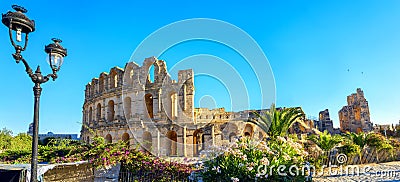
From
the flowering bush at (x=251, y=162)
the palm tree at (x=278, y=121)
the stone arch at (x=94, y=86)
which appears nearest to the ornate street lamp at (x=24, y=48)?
the flowering bush at (x=251, y=162)

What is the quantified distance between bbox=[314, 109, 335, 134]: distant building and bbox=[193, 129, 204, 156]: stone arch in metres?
19.0

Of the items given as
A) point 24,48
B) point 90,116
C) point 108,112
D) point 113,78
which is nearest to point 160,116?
point 108,112

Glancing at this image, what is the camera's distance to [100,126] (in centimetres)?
2620

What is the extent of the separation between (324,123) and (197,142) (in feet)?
67.1

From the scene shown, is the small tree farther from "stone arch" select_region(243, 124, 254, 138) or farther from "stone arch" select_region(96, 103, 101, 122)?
"stone arch" select_region(243, 124, 254, 138)

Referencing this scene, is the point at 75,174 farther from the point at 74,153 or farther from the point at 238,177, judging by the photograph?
the point at 238,177

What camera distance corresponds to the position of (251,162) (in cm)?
691

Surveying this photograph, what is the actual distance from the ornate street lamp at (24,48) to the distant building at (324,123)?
120 feet

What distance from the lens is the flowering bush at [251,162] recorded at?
6.77m

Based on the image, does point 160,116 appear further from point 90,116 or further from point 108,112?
point 90,116

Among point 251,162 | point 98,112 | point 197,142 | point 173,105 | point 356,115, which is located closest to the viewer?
point 251,162

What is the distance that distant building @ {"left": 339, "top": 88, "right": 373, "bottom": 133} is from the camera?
37094 mm

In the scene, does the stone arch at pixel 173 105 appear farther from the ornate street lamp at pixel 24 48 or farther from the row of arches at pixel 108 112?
the ornate street lamp at pixel 24 48

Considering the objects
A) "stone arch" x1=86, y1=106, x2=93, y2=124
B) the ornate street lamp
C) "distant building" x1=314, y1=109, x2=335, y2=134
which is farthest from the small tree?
"distant building" x1=314, y1=109, x2=335, y2=134
